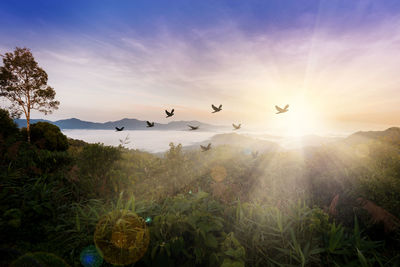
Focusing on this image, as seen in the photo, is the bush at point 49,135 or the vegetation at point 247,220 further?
the bush at point 49,135

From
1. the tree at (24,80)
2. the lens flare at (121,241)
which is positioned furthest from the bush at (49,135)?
the lens flare at (121,241)

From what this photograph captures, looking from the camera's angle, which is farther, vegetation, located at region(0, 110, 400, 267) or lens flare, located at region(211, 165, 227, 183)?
lens flare, located at region(211, 165, 227, 183)

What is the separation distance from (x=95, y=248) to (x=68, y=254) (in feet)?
1.29

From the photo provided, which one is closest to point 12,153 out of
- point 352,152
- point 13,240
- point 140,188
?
point 140,188

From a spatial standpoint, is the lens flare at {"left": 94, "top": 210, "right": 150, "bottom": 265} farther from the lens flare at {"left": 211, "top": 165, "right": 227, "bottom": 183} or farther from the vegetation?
the lens flare at {"left": 211, "top": 165, "right": 227, "bottom": 183}

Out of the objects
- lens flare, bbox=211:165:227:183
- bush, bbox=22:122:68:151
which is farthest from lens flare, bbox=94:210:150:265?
bush, bbox=22:122:68:151

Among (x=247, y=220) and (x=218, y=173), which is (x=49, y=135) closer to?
(x=218, y=173)

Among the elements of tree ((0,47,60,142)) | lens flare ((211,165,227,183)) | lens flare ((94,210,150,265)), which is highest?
tree ((0,47,60,142))

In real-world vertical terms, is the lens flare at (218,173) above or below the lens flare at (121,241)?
below

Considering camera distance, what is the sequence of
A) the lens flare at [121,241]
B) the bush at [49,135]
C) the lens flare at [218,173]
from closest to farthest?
the lens flare at [121,241]
the lens flare at [218,173]
the bush at [49,135]

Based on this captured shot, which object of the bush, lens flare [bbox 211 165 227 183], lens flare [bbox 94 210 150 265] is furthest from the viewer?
the bush

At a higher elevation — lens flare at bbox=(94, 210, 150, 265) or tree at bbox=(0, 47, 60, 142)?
tree at bbox=(0, 47, 60, 142)

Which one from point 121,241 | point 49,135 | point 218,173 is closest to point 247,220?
point 121,241

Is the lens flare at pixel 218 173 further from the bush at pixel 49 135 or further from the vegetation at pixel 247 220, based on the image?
the bush at pixel 49 135
